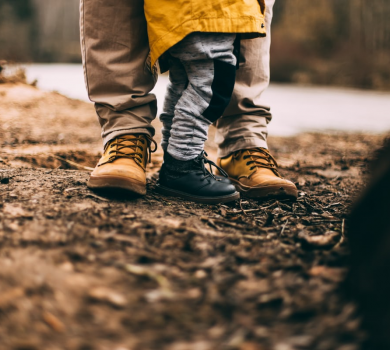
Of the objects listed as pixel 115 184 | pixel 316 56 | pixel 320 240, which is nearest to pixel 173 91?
pixel 115 184

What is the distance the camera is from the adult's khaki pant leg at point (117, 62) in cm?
159

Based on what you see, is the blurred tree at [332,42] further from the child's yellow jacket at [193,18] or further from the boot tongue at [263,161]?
the child's yellow jacket at [193,18]

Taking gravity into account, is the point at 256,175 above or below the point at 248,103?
below

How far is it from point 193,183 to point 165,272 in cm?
64

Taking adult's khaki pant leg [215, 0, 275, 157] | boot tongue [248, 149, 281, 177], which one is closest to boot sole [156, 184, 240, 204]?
boot tongue [248, 149, 281, 177]

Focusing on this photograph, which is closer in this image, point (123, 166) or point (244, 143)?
point (123, 166)

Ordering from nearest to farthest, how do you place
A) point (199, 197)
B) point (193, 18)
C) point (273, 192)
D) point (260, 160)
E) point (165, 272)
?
point (165, 272), point (193, 18), point (199, 197), point (273, 192), point (260, 160)

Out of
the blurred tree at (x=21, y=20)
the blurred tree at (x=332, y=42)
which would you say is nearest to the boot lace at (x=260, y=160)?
the blurred tree at (x=332, y=42)

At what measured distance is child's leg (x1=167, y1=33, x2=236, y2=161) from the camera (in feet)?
4.60

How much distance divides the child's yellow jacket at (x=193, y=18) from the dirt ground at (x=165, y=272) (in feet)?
1.99

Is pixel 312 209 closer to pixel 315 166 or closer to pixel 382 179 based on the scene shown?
pixel 382 179

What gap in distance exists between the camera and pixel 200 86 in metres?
1.45

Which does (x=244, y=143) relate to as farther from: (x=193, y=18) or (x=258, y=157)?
(x=193, y=18)

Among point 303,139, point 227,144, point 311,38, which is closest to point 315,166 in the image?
point 227,144
